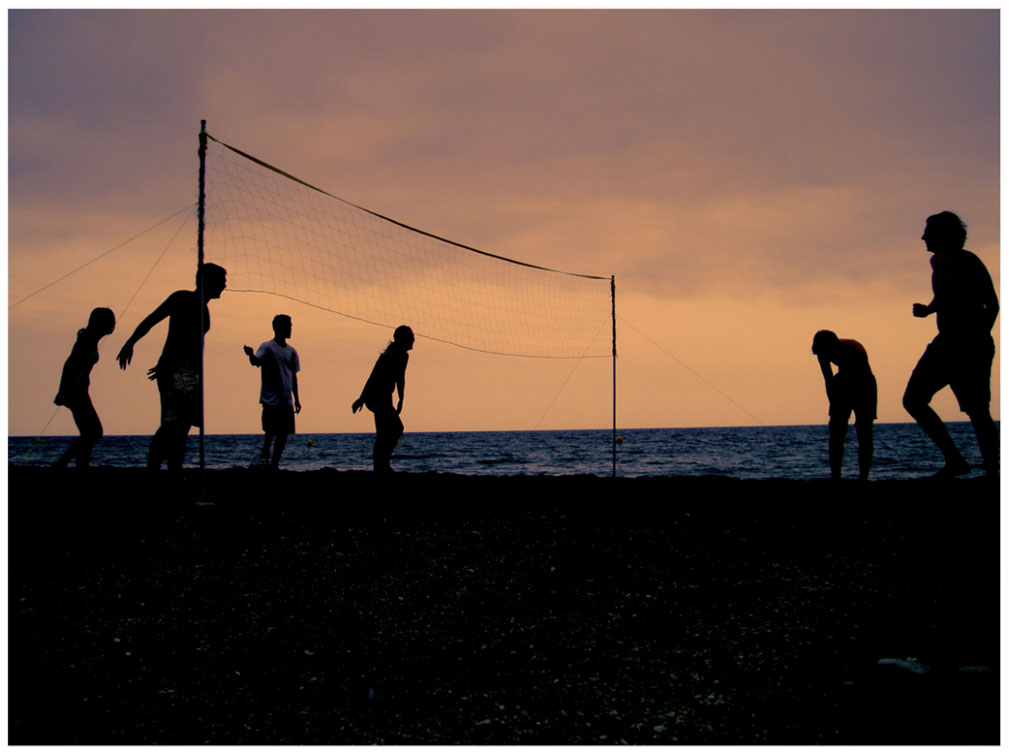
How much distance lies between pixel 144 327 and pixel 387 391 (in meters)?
2.35

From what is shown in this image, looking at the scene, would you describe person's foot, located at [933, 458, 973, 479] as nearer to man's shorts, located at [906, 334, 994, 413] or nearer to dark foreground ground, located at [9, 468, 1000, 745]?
dark foreground ground, located at [9, 468, 1000, 745]

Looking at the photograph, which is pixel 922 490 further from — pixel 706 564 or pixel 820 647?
pixel 820 647

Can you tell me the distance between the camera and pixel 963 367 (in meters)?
5.78

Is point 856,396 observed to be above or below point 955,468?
above

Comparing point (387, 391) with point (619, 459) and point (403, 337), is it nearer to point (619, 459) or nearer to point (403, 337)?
point (403, 337)

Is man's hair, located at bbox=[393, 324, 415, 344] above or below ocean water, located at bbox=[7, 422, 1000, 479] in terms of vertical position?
above

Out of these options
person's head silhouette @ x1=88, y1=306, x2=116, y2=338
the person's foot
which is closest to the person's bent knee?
the person's foot

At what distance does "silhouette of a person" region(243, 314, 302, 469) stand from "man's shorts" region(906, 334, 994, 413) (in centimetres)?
570

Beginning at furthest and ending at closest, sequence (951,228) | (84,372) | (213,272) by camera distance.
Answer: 1. (84,372)
2. (213,272)
3. (951,228)

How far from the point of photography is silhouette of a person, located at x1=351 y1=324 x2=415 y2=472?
7898 millimetres

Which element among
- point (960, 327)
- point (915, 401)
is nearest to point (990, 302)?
point (960, 327)

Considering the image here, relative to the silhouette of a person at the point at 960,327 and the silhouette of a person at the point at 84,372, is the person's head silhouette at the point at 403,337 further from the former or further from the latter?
the silhouette of a person at the point at 960,327

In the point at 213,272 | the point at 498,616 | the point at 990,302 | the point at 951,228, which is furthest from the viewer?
the point at 213,272

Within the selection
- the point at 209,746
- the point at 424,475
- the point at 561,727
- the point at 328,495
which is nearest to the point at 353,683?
the point at 209,746
